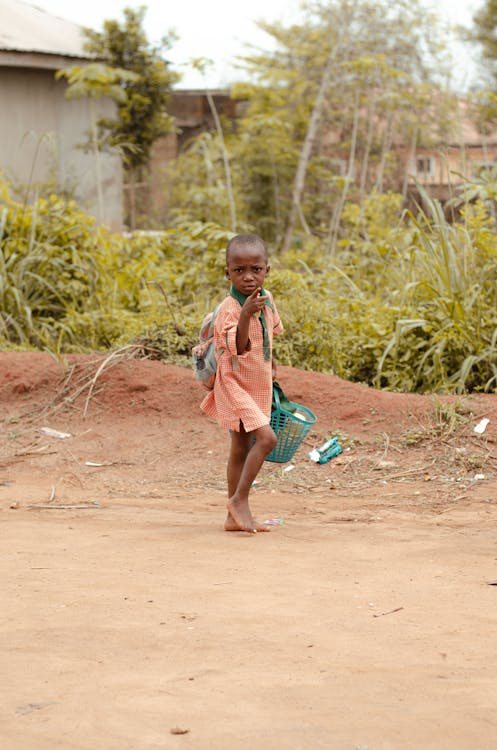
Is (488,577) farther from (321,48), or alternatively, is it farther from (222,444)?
(321,48)

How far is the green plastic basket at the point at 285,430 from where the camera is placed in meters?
4.44

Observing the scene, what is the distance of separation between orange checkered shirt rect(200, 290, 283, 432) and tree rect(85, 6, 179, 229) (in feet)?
37.0

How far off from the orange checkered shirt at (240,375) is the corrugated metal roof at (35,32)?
1070 centimetres

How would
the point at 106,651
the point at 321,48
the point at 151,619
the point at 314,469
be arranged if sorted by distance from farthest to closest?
1. the point at 321,48
2. the point at 314,469
3. the point at 151,619
4. the point at 106,651

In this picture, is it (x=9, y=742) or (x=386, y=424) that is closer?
(x=9, y=742)

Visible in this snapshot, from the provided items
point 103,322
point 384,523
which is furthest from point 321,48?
point 384,523

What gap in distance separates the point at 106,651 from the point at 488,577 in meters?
1.50

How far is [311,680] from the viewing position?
101 inches

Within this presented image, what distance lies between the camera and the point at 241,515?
4273mm

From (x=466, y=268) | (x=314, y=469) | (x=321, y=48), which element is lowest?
(x=314, y=469)

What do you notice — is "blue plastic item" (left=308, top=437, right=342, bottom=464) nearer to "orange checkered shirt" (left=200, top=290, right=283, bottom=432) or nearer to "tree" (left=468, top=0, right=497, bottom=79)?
"orange checkered shirt" (left=200, top=290, right=283, bottom=432)

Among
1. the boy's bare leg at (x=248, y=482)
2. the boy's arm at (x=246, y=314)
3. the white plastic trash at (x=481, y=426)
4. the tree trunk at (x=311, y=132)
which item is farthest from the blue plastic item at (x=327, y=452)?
the tree trunk at (x=311, y=132)

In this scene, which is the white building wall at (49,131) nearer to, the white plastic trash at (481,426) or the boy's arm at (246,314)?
the white plastic trash at (481,426)

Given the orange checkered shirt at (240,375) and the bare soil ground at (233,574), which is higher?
the orange checkered shirt at (240,375)
